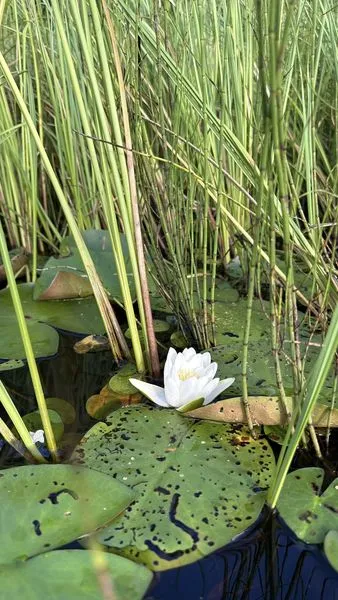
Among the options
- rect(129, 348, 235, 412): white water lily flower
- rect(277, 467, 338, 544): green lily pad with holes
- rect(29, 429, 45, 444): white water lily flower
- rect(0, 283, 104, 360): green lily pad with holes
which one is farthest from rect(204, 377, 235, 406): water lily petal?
rect(0, 283, 104, 360): green lily pad with holes

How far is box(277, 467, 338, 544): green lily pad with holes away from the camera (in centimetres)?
76

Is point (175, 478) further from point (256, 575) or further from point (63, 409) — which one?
point (63, 409)

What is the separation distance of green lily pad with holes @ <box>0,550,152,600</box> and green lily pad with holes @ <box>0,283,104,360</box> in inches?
22.7

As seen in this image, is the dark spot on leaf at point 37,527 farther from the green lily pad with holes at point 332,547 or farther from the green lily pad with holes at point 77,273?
the green lily pad with holes at point 77,273

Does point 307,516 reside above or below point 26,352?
below

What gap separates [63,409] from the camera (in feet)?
3.55

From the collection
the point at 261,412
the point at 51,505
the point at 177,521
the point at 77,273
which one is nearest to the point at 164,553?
the point at 177,521

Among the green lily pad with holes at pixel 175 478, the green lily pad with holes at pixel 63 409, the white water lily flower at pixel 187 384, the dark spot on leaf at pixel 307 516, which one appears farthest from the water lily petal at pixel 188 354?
the dark spot on leaf at pixel 307 516

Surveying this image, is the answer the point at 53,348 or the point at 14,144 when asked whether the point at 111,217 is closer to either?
the point at 53,348

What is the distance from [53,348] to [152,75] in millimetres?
643

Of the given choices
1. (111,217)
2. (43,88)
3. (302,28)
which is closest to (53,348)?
(111,217)

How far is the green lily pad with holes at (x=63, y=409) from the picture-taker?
1049mm

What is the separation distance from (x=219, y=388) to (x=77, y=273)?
0.62 meters

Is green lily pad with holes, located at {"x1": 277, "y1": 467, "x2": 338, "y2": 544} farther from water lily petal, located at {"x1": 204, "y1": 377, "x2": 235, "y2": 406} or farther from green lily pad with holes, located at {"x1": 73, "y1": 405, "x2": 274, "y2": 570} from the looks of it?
water lily petal, located at {"x1": 204, "y1": 377, "x2": 235, "y2": 406}
